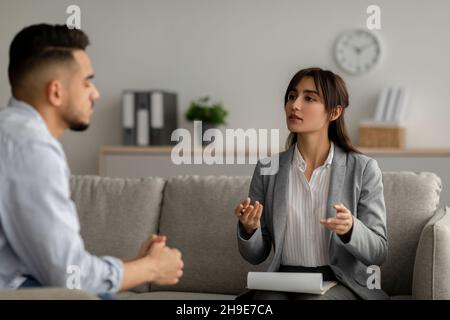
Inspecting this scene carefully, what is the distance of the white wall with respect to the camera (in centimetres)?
468

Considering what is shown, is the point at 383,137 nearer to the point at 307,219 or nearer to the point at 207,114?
the point at 207,114

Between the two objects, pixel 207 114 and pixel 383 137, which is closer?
pixel 383 137

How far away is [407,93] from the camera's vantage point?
467 centimetres

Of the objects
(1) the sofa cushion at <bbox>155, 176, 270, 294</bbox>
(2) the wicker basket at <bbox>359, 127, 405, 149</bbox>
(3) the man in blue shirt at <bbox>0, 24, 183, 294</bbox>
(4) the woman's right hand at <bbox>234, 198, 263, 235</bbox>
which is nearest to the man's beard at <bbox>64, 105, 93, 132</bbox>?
(3) the man in blue shirt at <bbox>0, 24, 183, 294</bbox>

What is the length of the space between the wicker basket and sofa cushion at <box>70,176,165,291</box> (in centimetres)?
206

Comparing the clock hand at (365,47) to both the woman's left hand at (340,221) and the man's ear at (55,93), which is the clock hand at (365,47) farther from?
the man's ear at (55,93)

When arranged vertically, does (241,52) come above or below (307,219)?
above

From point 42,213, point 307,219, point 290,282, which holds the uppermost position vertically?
point 42,213

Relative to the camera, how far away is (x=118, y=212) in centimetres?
275

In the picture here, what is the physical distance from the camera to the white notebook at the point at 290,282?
6.76 feet

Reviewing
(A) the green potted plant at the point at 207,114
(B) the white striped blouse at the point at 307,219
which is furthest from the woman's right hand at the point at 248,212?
(A) the green potted plant at the point at 207,114

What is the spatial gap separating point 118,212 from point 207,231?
0.34m

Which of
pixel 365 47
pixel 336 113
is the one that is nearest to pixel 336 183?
pixel 336 113

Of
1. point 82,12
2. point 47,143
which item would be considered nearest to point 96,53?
point 82,12
